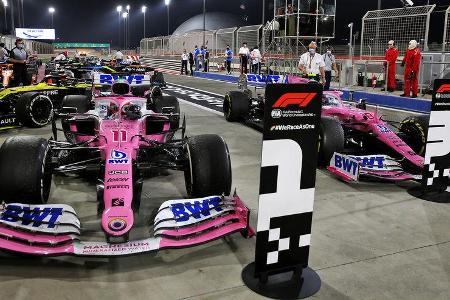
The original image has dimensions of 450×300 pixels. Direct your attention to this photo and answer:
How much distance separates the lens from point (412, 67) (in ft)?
42.0

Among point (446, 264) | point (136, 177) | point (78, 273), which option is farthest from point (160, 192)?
point (446, 264)

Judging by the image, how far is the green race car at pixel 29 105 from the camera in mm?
8875

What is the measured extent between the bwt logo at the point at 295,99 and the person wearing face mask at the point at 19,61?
41.5 feet

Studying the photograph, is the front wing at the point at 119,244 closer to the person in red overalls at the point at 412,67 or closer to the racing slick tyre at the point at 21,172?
the racing slick tyre at the point at 21,172

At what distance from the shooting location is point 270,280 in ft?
11.0

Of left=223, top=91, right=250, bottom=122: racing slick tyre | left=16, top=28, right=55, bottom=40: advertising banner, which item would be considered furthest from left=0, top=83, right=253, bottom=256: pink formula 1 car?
left=16, top=28, right=55, bottom=40: advertising banner

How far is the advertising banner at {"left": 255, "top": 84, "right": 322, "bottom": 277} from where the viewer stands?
294 centimetres

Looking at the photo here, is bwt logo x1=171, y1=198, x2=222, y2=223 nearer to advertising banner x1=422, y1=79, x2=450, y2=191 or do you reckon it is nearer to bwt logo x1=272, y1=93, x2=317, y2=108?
bwt logo x1=272, y1=93, x2=317, y2=108

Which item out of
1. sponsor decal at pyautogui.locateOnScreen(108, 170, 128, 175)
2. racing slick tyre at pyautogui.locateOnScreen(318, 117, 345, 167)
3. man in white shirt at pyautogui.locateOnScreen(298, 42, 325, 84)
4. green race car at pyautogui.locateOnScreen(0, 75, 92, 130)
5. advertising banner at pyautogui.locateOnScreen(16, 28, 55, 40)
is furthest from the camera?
advertising banner at pyautogui.locateOnScreen(16, 28, 55, 40)

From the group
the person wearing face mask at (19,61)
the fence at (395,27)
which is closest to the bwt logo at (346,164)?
the fence at (395,27)

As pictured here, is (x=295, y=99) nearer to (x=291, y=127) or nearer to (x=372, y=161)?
(x=291, y=127)

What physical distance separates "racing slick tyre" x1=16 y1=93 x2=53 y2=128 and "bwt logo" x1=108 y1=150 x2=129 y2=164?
553 centimetres

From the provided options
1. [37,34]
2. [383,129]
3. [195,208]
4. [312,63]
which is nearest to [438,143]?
[383,129]

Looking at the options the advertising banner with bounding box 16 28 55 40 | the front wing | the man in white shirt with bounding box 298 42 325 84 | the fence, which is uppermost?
the advertising banner with bounding box 16 28 55 40
